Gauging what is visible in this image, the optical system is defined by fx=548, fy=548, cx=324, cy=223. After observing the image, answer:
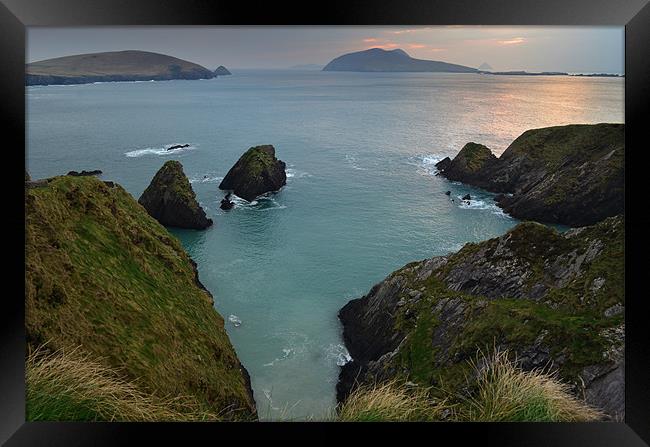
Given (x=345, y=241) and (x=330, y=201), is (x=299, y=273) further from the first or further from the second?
(x=330, y=201)

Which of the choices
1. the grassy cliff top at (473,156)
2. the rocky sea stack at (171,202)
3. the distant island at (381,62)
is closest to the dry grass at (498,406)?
the rocky sea stack at (171,202)

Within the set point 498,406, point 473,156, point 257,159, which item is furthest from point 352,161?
point 498,406

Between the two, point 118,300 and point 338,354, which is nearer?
point 118,300

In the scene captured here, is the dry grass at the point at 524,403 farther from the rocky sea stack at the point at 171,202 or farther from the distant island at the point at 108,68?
the distant island at the point at 108,68

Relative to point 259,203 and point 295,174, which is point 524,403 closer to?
point 259,203

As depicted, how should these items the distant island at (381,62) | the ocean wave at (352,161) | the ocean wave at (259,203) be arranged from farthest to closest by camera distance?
the distant island at (381,62), the ocean wave at (352,161), the ocean wave at (259,203)

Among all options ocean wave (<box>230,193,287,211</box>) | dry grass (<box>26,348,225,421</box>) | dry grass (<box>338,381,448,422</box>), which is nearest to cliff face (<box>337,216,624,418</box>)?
dry grass (<box>338,381,448,422</box>)
